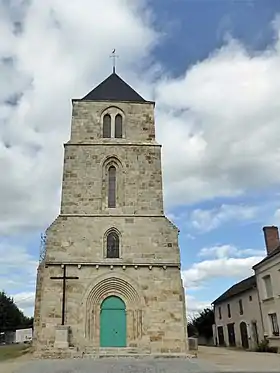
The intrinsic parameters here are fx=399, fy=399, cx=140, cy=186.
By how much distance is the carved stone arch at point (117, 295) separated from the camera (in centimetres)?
1797

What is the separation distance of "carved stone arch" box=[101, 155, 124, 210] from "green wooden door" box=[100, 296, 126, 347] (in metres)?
4.80

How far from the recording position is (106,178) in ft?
70.6

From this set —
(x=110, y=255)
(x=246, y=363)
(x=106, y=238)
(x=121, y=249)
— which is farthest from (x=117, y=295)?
(x=246, y=363)

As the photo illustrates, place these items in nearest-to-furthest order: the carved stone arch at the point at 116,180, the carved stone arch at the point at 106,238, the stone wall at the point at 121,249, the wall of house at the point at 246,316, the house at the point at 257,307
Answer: the stone wall at the point at 121,249
the carved stone arch at the point at 106,238
the carved stone arch at the point at 116,180
the house at the point at 257,307
the wall of house at the point at 246,316

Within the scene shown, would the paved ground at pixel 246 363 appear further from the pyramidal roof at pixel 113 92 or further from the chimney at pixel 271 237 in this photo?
the pyramidal roof at pixel 113 92

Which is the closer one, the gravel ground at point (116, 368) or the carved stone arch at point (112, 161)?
the gravel ground at point (116, 368)

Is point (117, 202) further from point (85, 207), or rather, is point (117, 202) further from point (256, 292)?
point (256, 292)

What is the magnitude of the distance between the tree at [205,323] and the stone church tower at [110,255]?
2328 centimetres

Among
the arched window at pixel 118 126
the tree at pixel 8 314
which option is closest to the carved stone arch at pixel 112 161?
the arched window at pixel 118 126

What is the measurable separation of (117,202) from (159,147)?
4.03 m

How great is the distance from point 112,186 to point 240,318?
1490 cm

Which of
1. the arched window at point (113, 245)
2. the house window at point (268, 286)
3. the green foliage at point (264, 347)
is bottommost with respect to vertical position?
the green foliage at point (264, 347)

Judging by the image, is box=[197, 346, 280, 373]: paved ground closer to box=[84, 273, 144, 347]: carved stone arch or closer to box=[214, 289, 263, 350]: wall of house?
box=[84, 273, 144, 347]: carved stone arch

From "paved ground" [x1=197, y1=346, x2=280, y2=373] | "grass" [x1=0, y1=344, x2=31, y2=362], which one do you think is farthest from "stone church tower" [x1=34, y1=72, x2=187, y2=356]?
"paved ground" [x1=197, y1=346, x2=280, y2=373]
